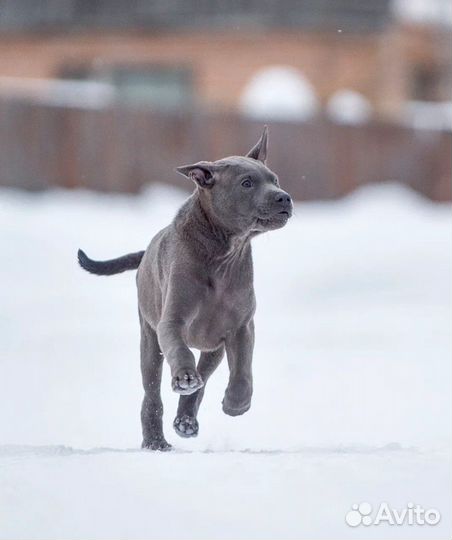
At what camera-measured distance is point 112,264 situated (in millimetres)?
6949

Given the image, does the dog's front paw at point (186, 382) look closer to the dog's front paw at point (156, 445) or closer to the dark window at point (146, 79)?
the dog's front paw at point (156, 445)

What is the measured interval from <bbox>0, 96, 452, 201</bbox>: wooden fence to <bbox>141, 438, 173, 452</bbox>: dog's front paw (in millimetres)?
8133

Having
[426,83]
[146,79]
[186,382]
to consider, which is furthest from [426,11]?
[186,382]

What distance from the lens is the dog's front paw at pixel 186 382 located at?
5.78 meters

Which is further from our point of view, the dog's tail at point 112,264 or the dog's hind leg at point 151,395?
the dog's tail at point 112,264

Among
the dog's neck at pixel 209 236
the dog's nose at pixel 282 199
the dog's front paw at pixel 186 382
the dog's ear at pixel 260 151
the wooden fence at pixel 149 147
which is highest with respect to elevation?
the dog's ear at pixel 260 151

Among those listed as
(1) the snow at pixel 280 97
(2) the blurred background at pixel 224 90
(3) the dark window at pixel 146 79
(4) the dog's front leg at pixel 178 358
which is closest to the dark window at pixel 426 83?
(2) the blurred background at pixel 224 90

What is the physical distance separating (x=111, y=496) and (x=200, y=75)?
20106 mm

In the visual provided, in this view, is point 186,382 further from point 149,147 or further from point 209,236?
point 149,147

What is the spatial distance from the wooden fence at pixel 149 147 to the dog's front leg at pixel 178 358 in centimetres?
857

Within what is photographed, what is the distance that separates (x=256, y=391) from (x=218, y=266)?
239 centimetres

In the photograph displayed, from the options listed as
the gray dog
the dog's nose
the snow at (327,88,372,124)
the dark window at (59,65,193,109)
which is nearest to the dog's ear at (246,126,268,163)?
the gray dog

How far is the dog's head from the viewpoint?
6.11 m

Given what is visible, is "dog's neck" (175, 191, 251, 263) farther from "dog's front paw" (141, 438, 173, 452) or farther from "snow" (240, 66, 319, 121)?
"snow" (240, 66, 319, 121)
